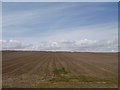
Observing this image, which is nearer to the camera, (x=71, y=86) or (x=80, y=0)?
(x=80, y=0)

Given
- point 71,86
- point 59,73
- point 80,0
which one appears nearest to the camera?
point 80,0

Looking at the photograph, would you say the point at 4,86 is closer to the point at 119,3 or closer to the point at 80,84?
the point at 80,84

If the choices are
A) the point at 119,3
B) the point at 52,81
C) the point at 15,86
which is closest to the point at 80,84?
the point at 52,81

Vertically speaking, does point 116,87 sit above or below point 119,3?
below

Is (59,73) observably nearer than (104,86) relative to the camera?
No

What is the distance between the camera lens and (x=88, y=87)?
12.4 meters

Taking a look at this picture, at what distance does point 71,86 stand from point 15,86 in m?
2.52

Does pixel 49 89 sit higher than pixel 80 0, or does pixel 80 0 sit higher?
pixel 80 0

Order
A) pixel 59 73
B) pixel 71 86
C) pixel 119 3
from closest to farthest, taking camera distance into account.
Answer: pixel 119 3 < pixel 71 86 < pixel 59 73

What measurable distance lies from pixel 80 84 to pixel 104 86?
→ 3.64 feet

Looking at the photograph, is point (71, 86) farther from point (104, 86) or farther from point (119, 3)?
point (119, 3)

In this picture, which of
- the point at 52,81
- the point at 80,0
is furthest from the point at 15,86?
the point at 80,0

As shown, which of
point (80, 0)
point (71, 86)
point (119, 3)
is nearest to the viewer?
point (80, 0)

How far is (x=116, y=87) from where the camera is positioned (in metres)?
12.8
